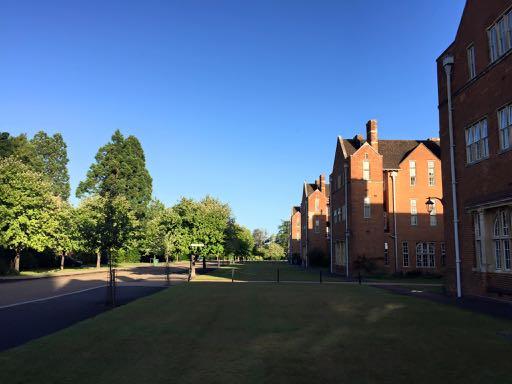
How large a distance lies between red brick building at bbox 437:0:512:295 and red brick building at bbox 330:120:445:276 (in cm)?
1993

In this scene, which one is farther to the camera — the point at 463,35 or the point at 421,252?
the point at 421,252

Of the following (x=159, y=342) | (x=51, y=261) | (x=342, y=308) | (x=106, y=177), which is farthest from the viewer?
(x=106, y=177)

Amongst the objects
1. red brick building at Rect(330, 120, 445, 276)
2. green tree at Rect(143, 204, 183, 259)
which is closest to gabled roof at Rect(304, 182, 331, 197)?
red brick building at Rect(330, 120, 445, 276)

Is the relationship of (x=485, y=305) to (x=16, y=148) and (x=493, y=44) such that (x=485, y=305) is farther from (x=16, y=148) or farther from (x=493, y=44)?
(x=16, y=148)

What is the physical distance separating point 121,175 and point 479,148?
65.4m

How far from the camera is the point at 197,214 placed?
40438mm

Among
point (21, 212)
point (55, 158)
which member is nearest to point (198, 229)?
point (21, 212)

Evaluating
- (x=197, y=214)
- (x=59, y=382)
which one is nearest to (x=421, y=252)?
(x=197, y=214)

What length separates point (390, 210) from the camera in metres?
43.5

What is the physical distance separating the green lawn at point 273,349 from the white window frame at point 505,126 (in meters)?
6.74

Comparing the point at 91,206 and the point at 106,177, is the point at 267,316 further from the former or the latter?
the point at 106,177

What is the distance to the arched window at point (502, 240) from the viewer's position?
668 inches

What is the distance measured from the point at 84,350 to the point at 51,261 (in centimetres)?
4924

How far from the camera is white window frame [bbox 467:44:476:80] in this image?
19.3 metres
